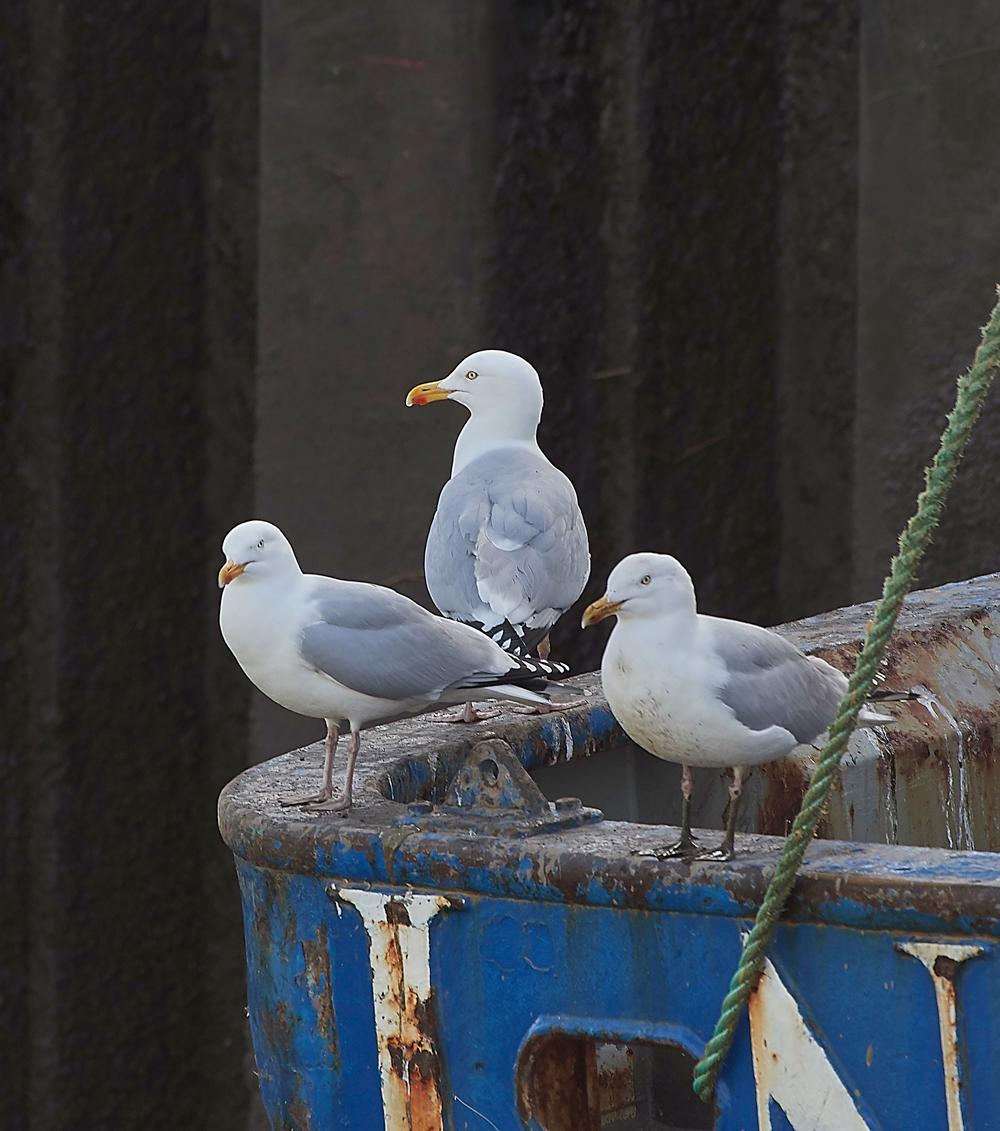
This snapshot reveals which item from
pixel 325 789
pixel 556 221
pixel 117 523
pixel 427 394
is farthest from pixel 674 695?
pixel 556 221

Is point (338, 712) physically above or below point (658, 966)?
above

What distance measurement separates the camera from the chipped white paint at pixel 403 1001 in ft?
6.11

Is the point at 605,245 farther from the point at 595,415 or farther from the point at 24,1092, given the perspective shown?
the point at 24,1092

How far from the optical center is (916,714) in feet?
9.93

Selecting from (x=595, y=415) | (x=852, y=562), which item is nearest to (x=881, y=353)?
(x=852, y=562)

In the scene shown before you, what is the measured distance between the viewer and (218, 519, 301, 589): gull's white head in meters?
1.97

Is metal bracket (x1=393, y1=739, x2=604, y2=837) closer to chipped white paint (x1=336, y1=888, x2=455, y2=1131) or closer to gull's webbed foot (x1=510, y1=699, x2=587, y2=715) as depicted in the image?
chipped white paint (x1=336, y1=888, x2=455, y2=1131)

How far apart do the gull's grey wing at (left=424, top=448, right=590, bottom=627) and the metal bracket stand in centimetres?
62

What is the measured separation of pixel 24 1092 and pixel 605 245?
2.26 meters

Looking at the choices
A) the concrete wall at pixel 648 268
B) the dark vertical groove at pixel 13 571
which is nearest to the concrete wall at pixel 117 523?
the dark vertical groove at pixel 13 571

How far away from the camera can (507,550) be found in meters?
2.59

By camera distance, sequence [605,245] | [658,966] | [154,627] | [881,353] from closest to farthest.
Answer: [658,966]
[154,627]
[605,245]
[881,353]

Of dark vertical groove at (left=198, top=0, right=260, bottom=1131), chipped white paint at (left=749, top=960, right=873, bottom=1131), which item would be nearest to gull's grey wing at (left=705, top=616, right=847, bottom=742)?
chipped white paint at (left=749, top=960, right=873, bottom=1131)

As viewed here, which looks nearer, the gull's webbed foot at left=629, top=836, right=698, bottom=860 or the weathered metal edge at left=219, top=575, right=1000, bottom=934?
the weathered metal edge at left=219, top=575, right=1000, bottom=934
